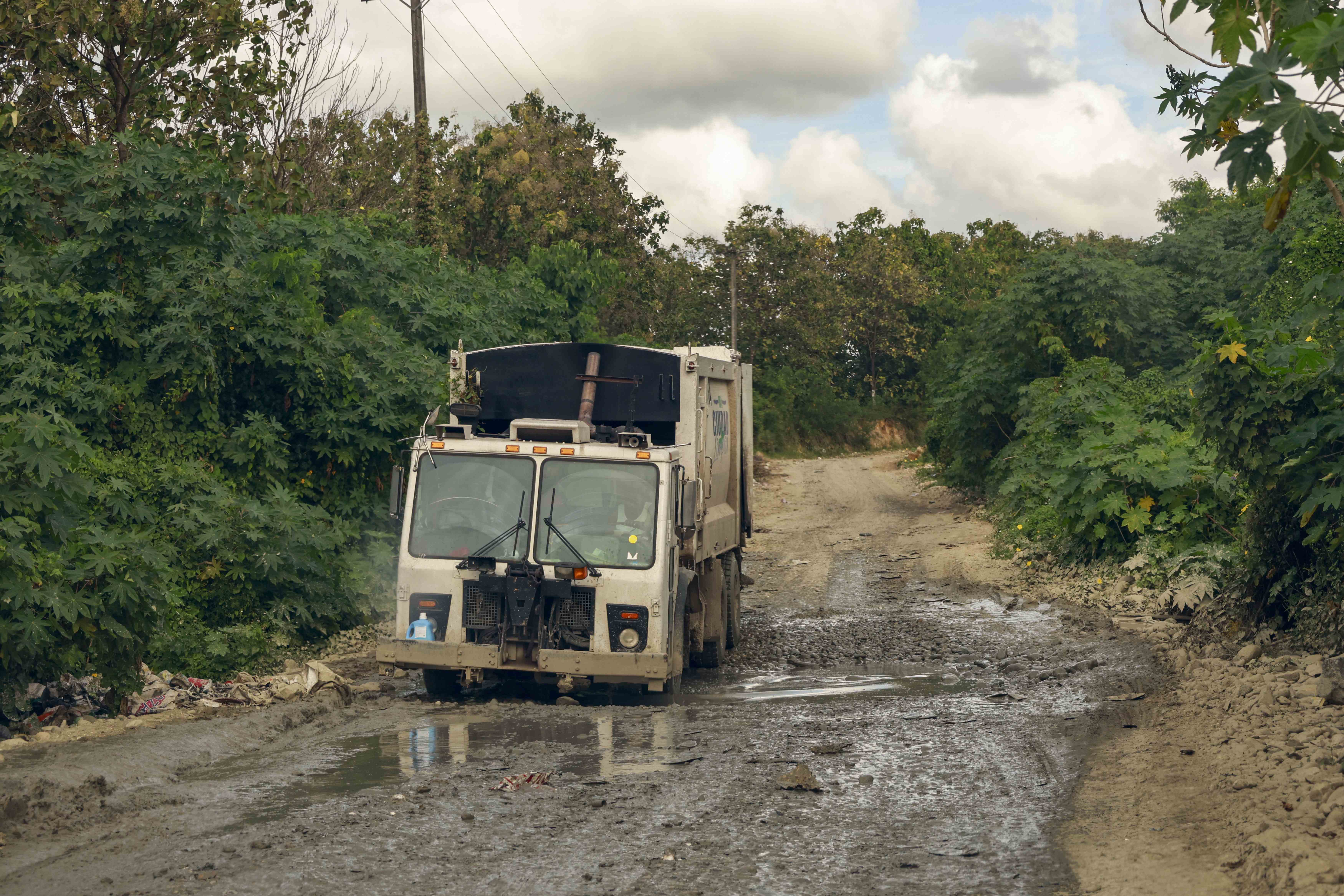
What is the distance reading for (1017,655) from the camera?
12.0m

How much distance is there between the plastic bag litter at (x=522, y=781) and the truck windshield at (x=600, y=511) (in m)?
2.43

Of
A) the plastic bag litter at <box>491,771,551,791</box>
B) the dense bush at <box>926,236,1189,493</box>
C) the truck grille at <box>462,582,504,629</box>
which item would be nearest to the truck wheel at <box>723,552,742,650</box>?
the truck grille at <box>462,582,504,629</box>

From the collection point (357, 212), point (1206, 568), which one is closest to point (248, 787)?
point (1206, 568)

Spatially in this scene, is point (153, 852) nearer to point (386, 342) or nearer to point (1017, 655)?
point (1017, 655)

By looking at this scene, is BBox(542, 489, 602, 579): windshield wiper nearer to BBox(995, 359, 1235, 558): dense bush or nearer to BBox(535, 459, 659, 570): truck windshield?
BBox(535, 459, 659, 570): truck windshield

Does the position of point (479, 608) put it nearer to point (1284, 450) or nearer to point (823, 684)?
point (823, 684)

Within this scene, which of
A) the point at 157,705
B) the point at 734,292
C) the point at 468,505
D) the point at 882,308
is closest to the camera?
the point at 157,705

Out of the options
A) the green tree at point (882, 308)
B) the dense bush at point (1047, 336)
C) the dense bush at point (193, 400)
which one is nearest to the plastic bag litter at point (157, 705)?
the dense bush at point (193, 400)

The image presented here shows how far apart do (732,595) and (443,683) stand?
3846 millimetres

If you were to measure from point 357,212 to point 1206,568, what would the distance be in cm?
1582

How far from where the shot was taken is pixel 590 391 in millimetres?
10773

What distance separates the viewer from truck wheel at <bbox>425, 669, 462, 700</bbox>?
9883 mm

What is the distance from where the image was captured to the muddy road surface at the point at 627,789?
5488 millimetres

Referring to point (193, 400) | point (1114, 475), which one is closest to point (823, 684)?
point (1114, 475)
